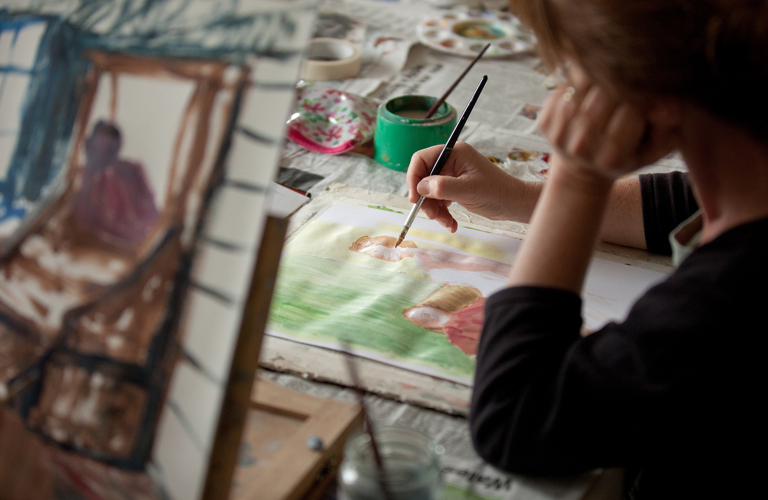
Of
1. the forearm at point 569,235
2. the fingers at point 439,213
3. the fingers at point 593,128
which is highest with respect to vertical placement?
the fingers at point 593,128

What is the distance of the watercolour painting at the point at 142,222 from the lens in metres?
0.39

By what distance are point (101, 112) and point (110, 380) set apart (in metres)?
0.19

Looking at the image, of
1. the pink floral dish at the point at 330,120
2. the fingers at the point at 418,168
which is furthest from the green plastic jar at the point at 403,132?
the fingers at the point at 418,168

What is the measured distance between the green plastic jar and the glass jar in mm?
676

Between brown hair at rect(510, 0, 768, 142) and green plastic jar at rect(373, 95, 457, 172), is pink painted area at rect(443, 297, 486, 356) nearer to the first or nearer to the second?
brown hair at rect(510, 0, 768, 142)

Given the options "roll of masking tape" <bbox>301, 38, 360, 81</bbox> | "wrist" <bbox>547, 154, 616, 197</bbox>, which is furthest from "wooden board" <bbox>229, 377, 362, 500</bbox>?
"roll of masking tape" <bbox>301, 38, 360, 81</bbox>

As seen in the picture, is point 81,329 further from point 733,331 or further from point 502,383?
point 733,331

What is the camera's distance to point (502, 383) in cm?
51

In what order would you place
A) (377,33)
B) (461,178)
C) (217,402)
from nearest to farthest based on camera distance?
(217,402)
(461,178)
(377,33)

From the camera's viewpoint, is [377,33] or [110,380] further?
[377,33]

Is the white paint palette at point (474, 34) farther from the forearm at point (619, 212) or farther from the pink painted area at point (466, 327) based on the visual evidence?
the pink painted area at point (466, 327)

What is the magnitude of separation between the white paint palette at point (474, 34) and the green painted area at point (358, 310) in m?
1.03

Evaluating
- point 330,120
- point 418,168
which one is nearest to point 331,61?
point 330,120

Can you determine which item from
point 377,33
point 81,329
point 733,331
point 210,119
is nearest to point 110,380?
point 81,329
